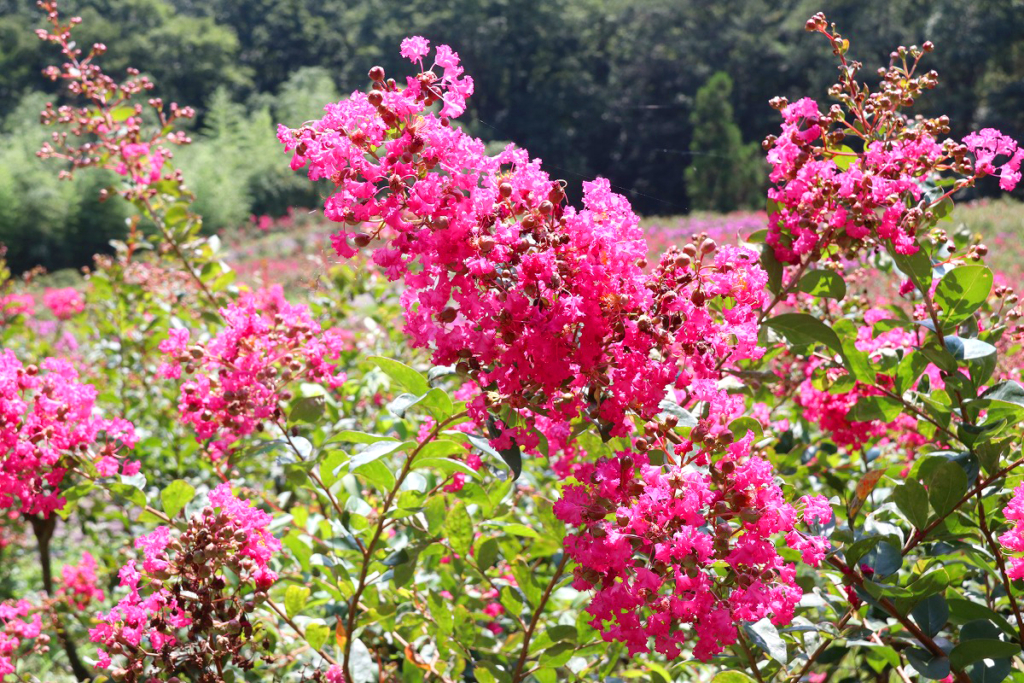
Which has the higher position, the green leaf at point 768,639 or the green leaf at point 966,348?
the green leaf at point 966,348

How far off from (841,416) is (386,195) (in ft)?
3.37

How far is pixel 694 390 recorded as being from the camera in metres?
1.06

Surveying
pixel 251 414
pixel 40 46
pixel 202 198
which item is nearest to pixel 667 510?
pixel 251 414

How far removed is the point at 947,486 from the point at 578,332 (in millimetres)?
545

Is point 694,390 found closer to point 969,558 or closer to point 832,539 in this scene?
point 832,539

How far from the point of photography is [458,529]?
1.40 metres

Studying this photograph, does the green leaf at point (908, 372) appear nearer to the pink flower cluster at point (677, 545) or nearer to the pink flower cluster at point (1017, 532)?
the pink flower cluster at point (1017, 532)

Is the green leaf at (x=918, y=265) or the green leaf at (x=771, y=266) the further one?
the green leaf at (x=771, y=266)

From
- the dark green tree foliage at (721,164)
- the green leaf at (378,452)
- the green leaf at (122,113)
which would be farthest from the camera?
the dark green tree foliage at (721,164)

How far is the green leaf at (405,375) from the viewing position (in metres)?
1.06

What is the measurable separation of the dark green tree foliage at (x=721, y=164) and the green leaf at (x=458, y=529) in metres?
14.1

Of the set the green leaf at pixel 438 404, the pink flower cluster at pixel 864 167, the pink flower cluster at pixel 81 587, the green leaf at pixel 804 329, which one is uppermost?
the pink flower cluster at pixel 864 167

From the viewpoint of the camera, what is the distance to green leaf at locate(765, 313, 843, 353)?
1.14m

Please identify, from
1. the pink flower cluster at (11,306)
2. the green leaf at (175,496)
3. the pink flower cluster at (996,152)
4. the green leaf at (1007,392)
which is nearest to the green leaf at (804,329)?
the green leaf at (1007,392)
